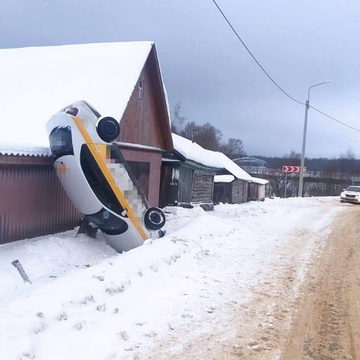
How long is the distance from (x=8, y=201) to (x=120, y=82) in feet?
20.8

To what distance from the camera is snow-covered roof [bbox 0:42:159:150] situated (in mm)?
13633

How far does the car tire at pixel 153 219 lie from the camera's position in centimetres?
1185

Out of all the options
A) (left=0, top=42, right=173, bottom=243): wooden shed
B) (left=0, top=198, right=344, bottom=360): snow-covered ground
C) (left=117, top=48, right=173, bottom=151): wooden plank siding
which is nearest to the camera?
(left=0, top=198, right=344, bottom=360): snow-covered ground

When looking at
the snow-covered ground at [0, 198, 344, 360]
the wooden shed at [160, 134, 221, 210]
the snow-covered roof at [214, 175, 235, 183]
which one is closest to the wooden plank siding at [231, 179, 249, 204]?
the snow-covered roof at [214, 175, 235, 183]

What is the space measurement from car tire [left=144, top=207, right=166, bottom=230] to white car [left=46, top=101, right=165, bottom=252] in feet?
1.40

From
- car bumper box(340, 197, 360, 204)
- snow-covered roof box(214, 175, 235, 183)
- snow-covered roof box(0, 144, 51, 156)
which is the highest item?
snow-covered roof box(0, 144, 51, 156)

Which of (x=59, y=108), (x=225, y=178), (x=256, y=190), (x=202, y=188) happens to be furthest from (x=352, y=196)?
(x=59, y=108)

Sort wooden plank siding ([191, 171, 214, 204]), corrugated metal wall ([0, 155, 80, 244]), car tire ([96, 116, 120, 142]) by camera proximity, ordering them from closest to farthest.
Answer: corrugated metal wall ([0, 155, 80, 244]) < car tire ([96, 116, 120, 142]) < wooden plank siding ([191, 171, 214, 204])

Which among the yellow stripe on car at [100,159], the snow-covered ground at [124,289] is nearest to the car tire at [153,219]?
the snow-covered ground at [124,289]

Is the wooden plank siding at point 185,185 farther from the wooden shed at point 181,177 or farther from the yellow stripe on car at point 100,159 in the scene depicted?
the yellow stripe on car at point 100,159

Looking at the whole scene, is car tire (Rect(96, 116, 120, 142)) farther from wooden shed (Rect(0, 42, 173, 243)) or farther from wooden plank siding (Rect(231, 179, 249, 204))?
wooden plank siding (Rect(231, 179, 249, 204))

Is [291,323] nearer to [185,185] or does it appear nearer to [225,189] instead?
[185,185]

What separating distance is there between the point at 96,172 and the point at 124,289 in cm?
450

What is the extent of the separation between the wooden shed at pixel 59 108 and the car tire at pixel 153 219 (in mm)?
2274
